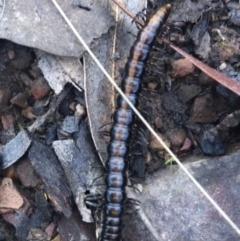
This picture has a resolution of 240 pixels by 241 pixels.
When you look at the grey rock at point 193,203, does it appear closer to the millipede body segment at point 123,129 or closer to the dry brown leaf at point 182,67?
the millipede body segment at point 123,129

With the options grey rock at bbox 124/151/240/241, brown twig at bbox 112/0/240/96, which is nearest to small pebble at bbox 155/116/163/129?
grey rock at bbox 124/151/240/241

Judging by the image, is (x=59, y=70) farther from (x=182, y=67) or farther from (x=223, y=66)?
(x=223, y=66)

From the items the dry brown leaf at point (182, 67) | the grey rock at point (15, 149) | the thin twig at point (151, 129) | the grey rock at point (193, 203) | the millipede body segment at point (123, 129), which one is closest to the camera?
the thin twig at point (151, 129)

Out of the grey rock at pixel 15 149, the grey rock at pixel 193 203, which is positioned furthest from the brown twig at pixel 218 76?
the grey rock at pixel 15 149

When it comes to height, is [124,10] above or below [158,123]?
above

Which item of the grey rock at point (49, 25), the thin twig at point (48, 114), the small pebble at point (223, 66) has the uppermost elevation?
the grey rock at point (49, 25)

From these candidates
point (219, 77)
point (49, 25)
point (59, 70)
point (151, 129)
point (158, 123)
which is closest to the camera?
point (151, 129)

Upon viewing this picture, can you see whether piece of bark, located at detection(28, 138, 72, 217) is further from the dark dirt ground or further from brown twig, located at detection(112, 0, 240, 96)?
brown twig, located at detection(112, 0, 240, 96)

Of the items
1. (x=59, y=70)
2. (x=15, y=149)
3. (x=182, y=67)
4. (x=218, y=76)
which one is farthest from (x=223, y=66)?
(x=15, y=149)
